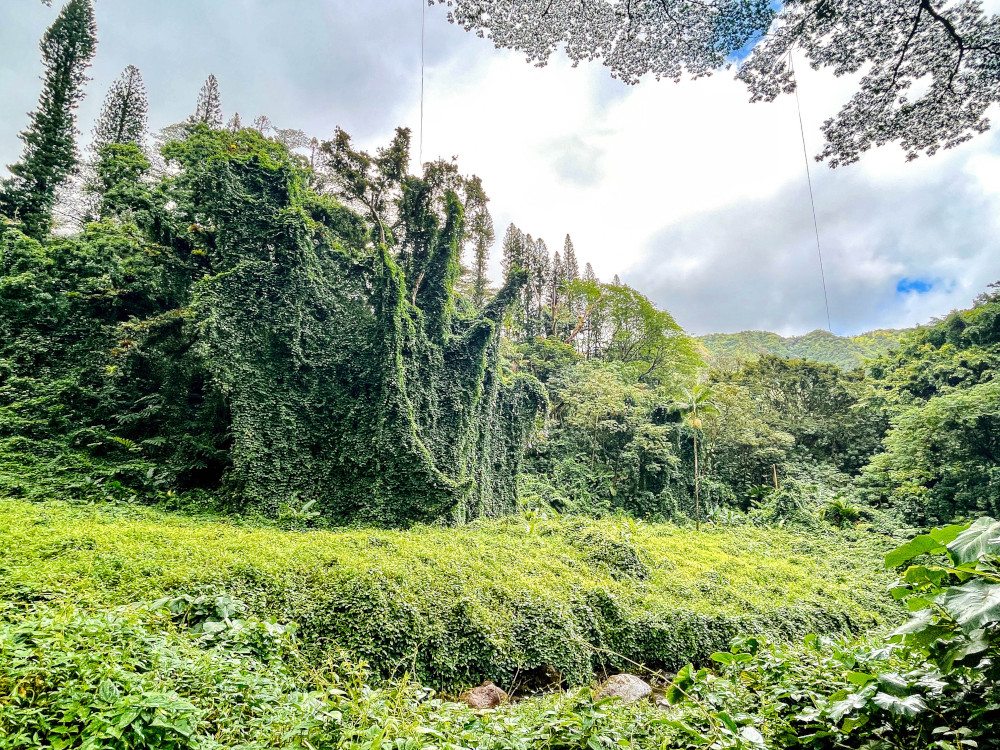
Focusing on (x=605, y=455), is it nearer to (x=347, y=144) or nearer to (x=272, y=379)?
(x=272, y=379)

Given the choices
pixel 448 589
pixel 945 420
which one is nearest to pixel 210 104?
pixel 448 589

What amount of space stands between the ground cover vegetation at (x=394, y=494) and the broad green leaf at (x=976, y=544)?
13mm

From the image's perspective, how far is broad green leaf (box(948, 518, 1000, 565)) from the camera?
3.77ft

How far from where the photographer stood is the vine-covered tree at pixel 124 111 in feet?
63.7

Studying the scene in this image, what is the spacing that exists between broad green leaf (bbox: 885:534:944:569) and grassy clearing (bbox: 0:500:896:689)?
11.6 feet

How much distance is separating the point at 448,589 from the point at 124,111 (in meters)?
26.2

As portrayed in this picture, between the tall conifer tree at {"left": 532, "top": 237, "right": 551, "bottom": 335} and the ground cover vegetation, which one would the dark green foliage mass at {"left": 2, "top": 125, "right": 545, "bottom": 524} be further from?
the tall conifer tree at {"left": 532, "top": 237, "right": 551, "bottom": 335}

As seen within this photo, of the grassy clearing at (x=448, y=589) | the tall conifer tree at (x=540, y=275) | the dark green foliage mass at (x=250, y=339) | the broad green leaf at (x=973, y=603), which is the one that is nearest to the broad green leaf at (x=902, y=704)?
the broad green leaf at (x=973, y=603)

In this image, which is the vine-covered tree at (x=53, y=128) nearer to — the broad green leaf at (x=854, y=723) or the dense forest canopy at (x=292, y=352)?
the dense forest canopy at (x=292, y=352)

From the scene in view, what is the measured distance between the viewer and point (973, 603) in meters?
1.09

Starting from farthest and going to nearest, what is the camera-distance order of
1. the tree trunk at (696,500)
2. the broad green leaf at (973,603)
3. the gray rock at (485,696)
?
the tree trunk at (696,500)
the gray rock at (485,696)
the broad green leaf at (973,603)

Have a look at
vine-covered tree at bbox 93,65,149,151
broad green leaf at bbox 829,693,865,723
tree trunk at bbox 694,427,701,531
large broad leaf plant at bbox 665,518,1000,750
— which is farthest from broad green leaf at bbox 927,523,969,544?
vine-covered tree at bbox 93,65,149,151

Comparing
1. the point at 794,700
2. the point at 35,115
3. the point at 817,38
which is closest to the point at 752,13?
the point at 817,38

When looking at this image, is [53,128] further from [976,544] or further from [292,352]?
[976,544]
